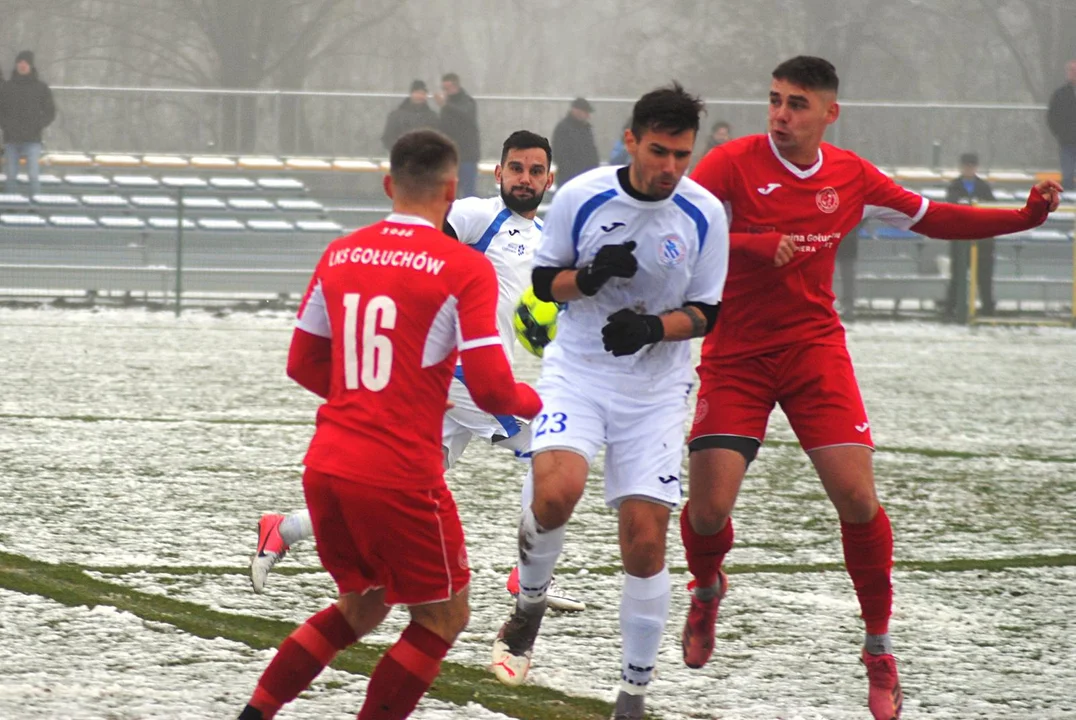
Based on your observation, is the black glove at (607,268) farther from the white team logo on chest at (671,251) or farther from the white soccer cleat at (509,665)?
the white soccer cleat at (509,665)

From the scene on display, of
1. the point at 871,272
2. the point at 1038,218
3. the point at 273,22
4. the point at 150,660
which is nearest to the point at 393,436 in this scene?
the point at 150,660

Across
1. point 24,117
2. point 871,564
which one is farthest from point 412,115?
point 871,564

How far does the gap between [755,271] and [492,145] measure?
18339 millimetres

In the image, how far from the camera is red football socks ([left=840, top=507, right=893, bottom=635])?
198 inches

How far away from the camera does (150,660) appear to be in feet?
16.2

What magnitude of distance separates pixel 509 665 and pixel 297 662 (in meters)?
1.03

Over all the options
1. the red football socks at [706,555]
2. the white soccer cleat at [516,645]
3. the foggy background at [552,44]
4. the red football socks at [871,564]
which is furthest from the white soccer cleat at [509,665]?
the foggy background at [552,44]

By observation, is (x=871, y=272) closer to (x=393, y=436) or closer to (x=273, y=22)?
(x=393, y=436)

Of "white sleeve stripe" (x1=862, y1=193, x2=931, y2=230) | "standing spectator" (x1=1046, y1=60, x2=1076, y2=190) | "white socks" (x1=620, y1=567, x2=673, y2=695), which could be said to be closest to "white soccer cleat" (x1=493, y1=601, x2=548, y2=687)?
"white socks" (x1=620, y1=567, x2=673, y2=695)

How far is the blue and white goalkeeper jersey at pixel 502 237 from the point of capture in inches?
250

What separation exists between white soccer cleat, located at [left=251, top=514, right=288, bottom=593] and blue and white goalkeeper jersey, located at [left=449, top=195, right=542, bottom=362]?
3.99 feet

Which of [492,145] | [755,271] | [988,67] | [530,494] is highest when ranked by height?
[988,67]

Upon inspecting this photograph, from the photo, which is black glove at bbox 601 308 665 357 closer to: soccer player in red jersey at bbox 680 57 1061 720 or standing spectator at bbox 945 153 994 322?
soccer player in red jersey at bbox 680 57 1061 720

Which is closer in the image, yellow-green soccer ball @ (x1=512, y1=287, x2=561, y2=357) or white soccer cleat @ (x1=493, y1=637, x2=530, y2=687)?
white soccer cleat @ (x1=493, y1=637, x2=530, y2=687)
